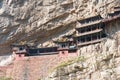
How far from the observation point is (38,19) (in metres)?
53.8

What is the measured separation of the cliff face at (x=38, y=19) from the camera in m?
52.1

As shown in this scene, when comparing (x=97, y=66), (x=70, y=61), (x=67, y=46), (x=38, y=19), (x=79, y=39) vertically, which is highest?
(x=38, y=19)

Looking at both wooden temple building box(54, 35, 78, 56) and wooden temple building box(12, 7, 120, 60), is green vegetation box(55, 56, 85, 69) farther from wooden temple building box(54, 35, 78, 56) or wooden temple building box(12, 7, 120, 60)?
wooden temple building box(12, 7, 120, 60)

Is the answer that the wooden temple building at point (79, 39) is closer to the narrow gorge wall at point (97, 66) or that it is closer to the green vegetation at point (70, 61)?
the narrow gorge wall at point (97, 66)

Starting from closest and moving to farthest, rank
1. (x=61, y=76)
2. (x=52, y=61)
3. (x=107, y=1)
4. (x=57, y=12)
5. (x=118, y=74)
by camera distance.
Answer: (x=118, y=74) → (x=61, y=76) → (x=52, y=61) → (x=107, y=1) → (x=57, y=12)

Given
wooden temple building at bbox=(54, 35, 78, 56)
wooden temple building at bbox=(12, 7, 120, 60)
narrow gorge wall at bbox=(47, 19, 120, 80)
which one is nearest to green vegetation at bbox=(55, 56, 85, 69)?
narrow gorge wall at bbox=(47, 19, 120, 80)

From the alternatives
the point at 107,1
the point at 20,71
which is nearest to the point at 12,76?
the point at 20,71

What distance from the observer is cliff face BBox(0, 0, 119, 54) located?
5212 cm

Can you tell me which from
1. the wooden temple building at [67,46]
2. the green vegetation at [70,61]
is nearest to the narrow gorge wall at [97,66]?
the green vegetation at [70,61]

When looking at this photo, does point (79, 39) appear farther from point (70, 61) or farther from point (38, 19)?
point (38, 19)

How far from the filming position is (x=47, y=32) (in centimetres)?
5303

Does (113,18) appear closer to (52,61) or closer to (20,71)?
(52,61)

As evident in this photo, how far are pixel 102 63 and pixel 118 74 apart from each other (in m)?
2.70

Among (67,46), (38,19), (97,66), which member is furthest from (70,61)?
(38,19)
